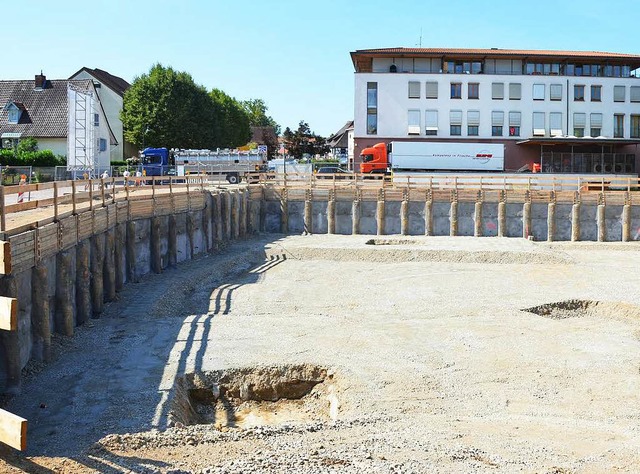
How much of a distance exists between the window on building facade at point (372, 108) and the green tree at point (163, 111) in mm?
19008

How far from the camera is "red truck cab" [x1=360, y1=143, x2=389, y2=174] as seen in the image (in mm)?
57312

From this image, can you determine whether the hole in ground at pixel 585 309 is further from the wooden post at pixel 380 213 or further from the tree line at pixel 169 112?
the tree line at pixel 169 112

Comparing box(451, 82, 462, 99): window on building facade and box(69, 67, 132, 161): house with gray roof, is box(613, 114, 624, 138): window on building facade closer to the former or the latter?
box(451, 82, 462, 99): window on building facade

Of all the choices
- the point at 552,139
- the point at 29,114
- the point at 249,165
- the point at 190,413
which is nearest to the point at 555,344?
the point at 190,413

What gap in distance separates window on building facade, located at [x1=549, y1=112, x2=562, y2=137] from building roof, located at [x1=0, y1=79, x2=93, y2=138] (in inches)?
1412

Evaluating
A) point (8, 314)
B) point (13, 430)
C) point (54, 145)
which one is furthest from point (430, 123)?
point (13, 430)

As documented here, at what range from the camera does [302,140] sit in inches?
4055

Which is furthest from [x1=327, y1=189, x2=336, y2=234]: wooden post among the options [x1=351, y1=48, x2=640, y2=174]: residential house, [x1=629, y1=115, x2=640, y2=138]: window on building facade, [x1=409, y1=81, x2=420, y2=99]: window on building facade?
[x1=629, y1=115, x2=640, y2=138]: window on building facade

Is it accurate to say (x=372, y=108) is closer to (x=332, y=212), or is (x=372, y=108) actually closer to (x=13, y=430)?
(x=332, y=212)

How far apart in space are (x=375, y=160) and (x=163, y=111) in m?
23.7

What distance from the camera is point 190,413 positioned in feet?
49.0

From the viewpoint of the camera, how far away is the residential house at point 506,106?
6203 centimetres

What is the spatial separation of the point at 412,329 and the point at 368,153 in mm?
38518

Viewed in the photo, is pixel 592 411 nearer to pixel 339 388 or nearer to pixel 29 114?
pixel 339 388
